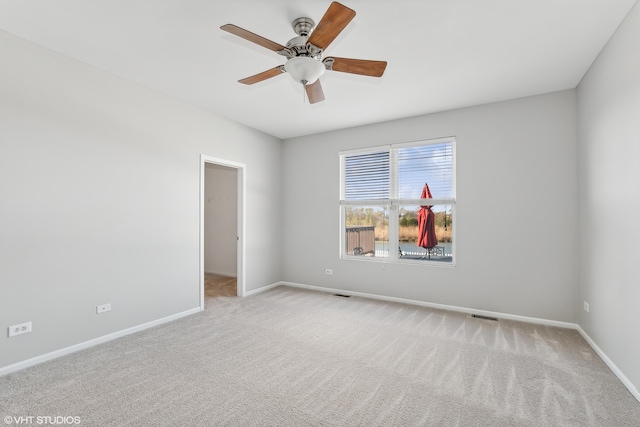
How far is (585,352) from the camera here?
2861mm

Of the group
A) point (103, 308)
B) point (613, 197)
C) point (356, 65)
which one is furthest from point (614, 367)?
point (103, 308)

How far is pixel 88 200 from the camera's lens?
9.76 feet

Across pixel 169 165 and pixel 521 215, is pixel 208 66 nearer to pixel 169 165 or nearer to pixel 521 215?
pixel 169 165

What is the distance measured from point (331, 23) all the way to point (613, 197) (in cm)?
282

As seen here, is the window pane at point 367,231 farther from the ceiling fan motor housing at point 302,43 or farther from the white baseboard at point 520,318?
the ceiling fan motor housing at point 302,43

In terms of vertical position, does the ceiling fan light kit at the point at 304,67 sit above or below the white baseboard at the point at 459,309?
above

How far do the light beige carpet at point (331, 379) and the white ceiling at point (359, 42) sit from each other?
2850mm

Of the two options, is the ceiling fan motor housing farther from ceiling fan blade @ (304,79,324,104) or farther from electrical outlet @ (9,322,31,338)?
electrical outlet @ (9,322,31,338)

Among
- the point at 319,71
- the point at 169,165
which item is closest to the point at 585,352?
the point at 319,71

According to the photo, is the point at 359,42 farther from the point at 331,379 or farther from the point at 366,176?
the point at 331,379

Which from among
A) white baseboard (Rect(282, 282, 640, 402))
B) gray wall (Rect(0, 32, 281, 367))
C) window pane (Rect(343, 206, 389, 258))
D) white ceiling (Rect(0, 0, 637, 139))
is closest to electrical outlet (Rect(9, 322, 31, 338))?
gray wall (Rect(0, 32, 281, 367))

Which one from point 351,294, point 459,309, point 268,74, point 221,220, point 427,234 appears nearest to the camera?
point 268,74

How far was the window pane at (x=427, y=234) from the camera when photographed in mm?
4297

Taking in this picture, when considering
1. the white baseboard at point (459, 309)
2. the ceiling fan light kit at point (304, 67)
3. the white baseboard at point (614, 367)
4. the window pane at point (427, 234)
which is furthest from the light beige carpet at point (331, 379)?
the ceiling fan light kit at point (304, 67)
